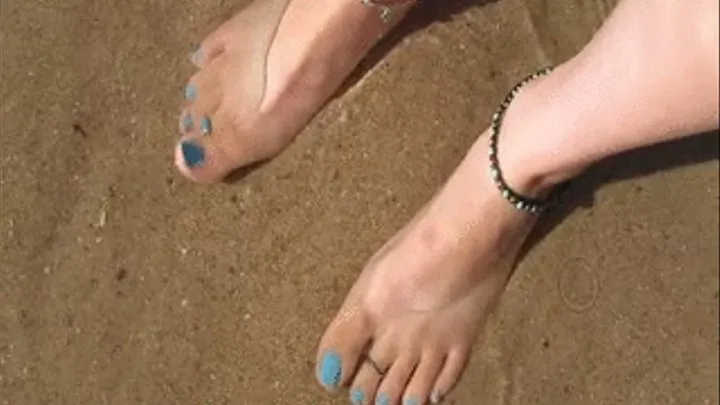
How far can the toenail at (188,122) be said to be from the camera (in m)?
1.24

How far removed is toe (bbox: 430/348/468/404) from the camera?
48.2 inches

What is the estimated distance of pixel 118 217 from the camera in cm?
122

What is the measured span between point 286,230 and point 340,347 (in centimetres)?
13

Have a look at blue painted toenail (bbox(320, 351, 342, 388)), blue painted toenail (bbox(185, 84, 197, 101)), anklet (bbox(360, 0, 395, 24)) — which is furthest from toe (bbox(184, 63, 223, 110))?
blue painted toenail (bbox(320, 351, 342, 388))

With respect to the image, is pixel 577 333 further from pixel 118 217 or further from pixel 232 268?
pixel 118 217

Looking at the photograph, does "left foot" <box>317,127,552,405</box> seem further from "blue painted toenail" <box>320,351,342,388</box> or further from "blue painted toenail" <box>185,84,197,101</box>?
"blue painted toenail" <box>185,84,197,101</box>

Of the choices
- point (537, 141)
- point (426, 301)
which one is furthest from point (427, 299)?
point (537, 141)

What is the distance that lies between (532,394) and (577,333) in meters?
0.08

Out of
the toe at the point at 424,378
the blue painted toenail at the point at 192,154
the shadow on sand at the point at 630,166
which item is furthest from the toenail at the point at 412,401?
the blue painted toenail at the point at 192,154

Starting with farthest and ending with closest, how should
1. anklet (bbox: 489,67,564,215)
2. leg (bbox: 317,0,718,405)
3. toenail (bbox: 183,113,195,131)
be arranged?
toenail (bbox: 183,113,195,131)
anklet (bbox: 489,67,564,215)
leg (bbox: 317,0,718,405)

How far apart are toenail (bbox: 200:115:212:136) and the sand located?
0.04 meters

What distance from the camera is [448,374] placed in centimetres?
122

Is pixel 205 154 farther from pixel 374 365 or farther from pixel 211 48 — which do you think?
pixel 374 365

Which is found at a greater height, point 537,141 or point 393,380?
point 537,141
